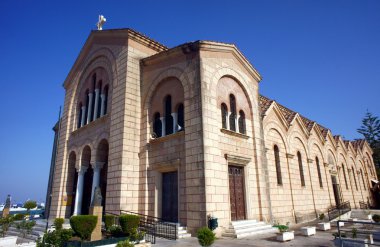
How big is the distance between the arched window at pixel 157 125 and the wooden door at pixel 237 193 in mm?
4619

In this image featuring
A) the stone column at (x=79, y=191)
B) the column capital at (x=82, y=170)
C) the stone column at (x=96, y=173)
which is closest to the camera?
the stone column at (x=96, y=173)

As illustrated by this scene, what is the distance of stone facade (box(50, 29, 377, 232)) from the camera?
1323cm

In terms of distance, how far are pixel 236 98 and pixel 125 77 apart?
7066 mm

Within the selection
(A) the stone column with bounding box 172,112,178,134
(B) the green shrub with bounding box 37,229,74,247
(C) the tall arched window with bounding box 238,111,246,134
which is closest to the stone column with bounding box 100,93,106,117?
(A) the stone column with bounding box 172,112,178,134

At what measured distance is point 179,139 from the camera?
14023mm

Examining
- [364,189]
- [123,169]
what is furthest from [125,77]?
[364,189]

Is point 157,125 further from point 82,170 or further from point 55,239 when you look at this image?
point 55,239

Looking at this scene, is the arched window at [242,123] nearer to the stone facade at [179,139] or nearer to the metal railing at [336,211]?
the stone facade at [179,139]

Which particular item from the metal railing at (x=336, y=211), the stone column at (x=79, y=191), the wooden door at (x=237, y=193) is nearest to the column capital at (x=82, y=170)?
the stone column at (x=79, y=191)

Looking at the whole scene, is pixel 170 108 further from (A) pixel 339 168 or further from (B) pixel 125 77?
(A) pixel 339 168

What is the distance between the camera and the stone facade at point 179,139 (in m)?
13.2

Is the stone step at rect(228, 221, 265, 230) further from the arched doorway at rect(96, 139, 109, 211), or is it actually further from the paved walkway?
the arched doorway at rect(96, 139, 109, 211)

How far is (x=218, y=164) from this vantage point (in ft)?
43.1

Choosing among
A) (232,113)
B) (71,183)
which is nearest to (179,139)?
(232,113)
